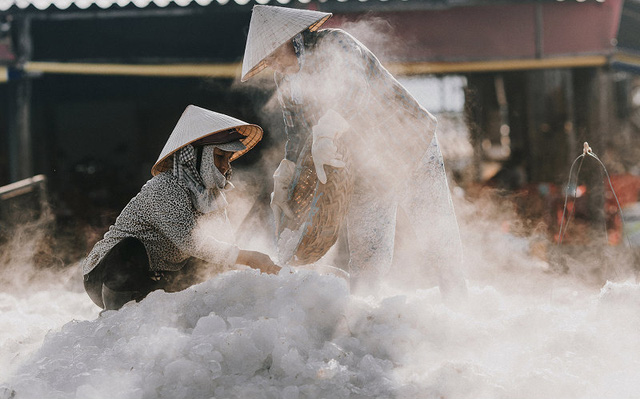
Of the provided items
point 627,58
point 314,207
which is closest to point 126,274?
point 314,207

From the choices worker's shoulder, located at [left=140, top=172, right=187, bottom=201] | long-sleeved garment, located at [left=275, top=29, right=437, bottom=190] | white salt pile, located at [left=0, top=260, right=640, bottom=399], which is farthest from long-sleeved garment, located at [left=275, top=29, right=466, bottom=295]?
worker's shoulder, located at [left=140, top=172, right=187, bottom=201]

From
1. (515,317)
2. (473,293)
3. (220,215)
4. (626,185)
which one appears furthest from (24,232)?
(626,185)

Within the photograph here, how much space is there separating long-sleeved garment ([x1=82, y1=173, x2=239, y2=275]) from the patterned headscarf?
0.04 metres

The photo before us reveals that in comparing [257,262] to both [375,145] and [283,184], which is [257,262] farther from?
[375,145]

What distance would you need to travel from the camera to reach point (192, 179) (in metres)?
3.37

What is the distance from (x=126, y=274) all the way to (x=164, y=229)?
1.11ft

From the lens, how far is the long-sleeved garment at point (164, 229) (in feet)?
10.8

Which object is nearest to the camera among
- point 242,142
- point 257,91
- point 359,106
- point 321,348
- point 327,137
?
point 321,348

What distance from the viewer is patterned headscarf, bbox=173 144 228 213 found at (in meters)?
3.34

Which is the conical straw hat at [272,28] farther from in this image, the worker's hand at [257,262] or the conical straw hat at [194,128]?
the worker's hand at [257,262]

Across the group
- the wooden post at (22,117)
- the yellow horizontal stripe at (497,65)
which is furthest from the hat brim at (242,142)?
the wooden post at (22,117)

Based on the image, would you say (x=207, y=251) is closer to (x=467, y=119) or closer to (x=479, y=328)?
(x=479, y=328)

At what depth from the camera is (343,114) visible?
3.15 meters

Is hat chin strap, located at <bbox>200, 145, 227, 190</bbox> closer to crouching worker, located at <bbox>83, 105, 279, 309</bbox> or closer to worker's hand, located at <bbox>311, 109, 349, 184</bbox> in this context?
crouching worker, located at <bbox>83, 105, 279, 309</bbox>
